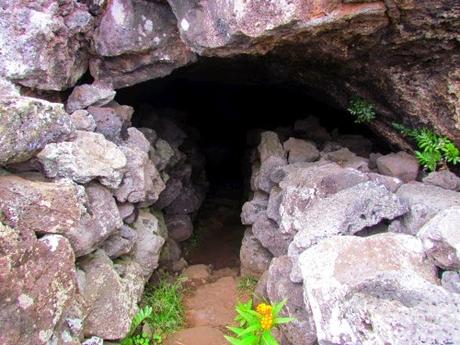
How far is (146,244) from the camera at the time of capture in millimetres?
4207

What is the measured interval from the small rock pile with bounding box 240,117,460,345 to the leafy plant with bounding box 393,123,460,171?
0.13 m

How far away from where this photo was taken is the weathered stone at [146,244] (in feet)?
13.5

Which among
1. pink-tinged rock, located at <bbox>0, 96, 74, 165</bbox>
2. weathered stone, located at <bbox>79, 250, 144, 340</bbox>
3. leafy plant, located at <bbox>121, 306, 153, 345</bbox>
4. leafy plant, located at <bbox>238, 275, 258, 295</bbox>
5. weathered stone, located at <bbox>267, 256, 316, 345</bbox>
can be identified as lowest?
leafy plant, located at <bbox>238, 275, 258, 295</bbox>

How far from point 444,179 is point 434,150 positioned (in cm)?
30

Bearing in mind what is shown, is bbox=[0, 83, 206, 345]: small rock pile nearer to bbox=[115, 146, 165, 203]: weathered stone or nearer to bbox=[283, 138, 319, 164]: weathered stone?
bbox=[115, 146, 165, 203]: weathered stone

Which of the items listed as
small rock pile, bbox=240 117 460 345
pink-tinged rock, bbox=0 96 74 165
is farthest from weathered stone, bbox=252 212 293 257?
pink-tinged rock, bbox=0 96 74 165

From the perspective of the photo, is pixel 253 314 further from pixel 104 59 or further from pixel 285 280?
pixel 104 59

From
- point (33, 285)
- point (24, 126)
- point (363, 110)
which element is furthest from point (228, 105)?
point (33, 285)

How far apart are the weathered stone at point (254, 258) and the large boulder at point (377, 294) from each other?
160 centimetres

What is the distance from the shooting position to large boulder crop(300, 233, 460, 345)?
2.36 meters

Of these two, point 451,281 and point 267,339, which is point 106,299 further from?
point 451,281

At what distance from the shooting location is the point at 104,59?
4.36 meters

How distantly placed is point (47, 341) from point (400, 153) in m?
3.29

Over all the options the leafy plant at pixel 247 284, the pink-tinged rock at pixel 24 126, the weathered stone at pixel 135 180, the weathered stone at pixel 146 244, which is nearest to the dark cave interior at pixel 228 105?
the weathered stone at pixel 135 180
